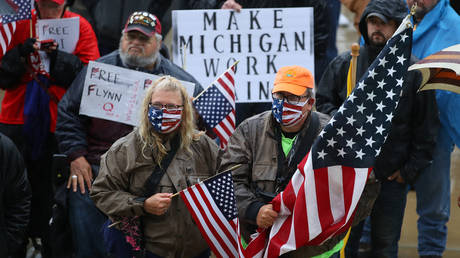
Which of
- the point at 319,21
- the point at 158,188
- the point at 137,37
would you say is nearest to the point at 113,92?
the point at 137,37

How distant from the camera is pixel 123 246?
5832 mm

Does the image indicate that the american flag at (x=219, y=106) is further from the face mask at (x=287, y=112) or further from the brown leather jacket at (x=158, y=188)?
the face mask at (x=287, y=112)

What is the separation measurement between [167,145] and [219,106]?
1010 millimetres

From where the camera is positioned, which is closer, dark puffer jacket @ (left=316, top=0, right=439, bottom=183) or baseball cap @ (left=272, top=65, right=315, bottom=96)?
baseball cap @ (left=272, top=65, right=315, bottom=96)

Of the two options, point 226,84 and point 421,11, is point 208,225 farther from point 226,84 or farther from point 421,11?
point 421,11

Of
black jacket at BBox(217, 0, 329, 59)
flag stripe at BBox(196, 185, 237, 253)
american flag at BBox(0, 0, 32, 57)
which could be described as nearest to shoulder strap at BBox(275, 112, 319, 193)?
flag stripe at BBox(196, 185, 237, 253)

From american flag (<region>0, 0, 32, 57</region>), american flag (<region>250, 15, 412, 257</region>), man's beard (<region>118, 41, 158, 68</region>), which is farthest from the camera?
american flag (<region>0, 0, 32, 57</region>)

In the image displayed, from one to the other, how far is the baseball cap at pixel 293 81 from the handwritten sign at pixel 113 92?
57.2 inches

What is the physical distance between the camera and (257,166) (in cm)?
565

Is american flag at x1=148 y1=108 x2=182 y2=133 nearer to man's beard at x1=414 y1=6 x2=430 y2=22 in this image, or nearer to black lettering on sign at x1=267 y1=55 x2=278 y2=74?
black lettering on sign at x1=267 y1=55 x2=278 y2=74

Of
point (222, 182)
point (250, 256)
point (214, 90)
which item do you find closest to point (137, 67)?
point (214, 90)

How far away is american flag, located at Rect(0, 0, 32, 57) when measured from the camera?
7.12m

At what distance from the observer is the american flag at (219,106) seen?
22.1ft

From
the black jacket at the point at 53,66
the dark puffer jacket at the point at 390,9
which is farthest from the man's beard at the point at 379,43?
the black jacket at the point at 53,66
